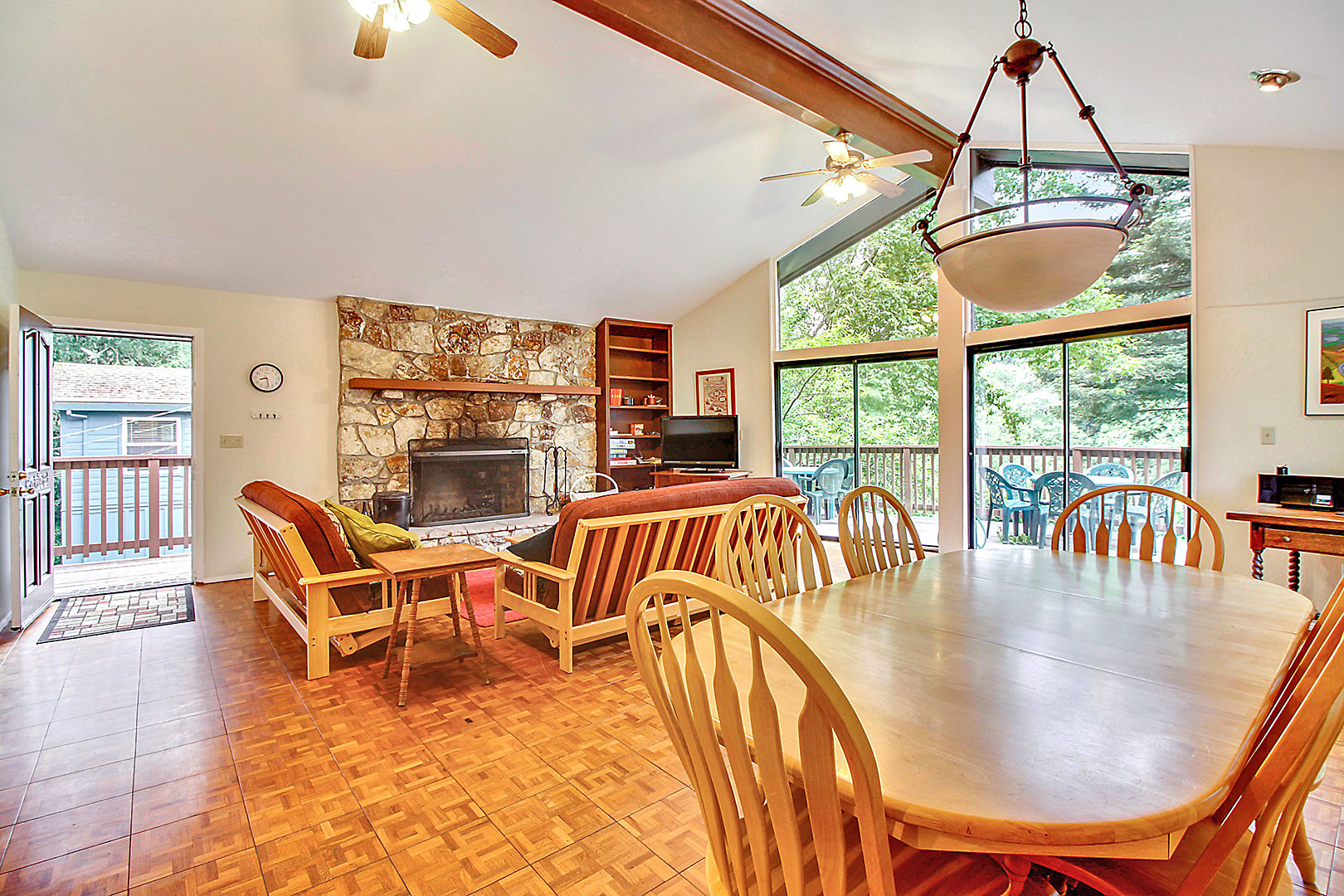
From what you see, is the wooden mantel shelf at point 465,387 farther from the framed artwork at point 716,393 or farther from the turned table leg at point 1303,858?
the turned table leg at point 1303,858

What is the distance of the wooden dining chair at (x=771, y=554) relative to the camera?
1796 mm

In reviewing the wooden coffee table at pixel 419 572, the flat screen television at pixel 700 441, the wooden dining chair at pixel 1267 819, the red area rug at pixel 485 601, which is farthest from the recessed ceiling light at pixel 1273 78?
the flat screen television at pixel 700 441

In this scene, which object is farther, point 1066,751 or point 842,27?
point 842,27

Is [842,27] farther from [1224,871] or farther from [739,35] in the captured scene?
[1224,871]

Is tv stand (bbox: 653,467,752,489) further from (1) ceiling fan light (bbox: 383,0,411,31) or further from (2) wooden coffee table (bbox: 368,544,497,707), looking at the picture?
(1) ceiling fan light (bbox: 383,0,411,31)

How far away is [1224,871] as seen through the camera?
1.04 m

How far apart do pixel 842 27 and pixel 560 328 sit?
164 inches

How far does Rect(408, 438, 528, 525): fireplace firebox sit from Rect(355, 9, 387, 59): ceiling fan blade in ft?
12.5

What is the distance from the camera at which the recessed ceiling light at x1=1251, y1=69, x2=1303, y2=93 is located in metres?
2.67

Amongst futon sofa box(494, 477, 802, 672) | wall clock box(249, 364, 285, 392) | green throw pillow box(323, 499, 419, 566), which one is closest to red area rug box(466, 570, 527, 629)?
futon sofa box(494, 477, 802, 672)

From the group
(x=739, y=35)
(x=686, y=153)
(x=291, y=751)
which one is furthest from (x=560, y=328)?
(x=291, y=751)

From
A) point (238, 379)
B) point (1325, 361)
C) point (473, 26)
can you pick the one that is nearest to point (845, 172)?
point (473, 26)

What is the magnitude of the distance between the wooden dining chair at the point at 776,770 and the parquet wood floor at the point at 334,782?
78 cm

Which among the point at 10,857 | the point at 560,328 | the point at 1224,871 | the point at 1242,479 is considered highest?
the point at 560,328
